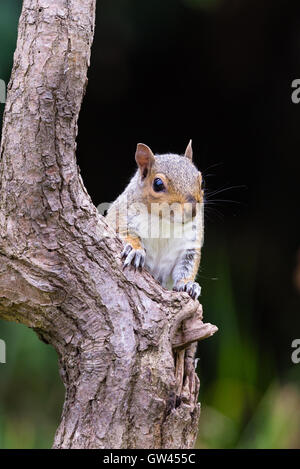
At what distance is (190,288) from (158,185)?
0.38 m

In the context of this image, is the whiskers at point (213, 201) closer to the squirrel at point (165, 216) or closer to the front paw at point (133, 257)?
the squirrel at point (165, 216)

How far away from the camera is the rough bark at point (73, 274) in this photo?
1833mm

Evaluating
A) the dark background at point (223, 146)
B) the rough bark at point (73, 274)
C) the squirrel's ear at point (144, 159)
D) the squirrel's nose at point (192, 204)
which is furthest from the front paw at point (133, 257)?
the dark background at point (223, 146)

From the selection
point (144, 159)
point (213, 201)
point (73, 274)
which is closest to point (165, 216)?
point (144, 159)

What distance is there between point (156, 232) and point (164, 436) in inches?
30.0

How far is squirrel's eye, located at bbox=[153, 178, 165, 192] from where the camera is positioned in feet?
7.50

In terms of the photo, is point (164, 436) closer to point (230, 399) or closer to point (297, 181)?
point (230, 399)

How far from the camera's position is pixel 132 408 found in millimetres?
1849

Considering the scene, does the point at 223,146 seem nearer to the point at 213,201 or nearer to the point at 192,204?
the point at 213,201

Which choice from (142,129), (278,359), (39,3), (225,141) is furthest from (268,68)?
(39,3)

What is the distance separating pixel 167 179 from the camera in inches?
89.7

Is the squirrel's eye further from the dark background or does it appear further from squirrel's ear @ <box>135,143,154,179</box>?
the dark background

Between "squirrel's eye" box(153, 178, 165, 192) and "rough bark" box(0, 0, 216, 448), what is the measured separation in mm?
380

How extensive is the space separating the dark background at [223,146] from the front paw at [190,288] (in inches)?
53.7
